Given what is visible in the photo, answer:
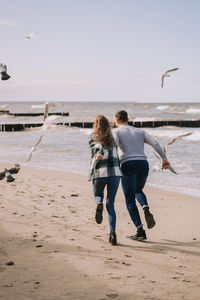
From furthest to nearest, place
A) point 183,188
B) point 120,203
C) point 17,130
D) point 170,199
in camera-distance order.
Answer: point 17,130, point 183,188, point 170,199, point 120,203

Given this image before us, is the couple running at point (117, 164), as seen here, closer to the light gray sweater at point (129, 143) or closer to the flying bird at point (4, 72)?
the light gray sweater at point (129, 143)

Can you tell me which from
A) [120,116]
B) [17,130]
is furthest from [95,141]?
[17,130]

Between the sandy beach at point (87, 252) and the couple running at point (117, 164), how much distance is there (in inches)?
16.0

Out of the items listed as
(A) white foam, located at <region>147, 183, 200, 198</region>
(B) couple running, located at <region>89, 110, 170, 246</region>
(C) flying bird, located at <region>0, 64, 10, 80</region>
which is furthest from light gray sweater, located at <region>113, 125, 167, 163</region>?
(A) white foam, located at <region>147, 183, 200, 198</region>

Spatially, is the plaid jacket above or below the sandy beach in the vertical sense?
above

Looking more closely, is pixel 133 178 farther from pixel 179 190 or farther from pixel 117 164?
pixel 179 190

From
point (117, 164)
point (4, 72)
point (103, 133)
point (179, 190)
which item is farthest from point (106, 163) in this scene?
point (179, 190)

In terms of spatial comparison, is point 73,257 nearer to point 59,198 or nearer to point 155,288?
point 155,288

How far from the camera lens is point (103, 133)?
4.58 meters

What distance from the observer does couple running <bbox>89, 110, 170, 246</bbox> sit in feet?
15.0

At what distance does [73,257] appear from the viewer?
4039mm

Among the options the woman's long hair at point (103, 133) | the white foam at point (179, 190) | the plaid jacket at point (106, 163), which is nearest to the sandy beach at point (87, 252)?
the plaid jacket at point (106, 163)

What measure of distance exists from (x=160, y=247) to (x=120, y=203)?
2413mm

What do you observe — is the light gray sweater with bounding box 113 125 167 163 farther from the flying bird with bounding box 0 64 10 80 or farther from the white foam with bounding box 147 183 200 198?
the white foam with bounding box 147 183 200 198
